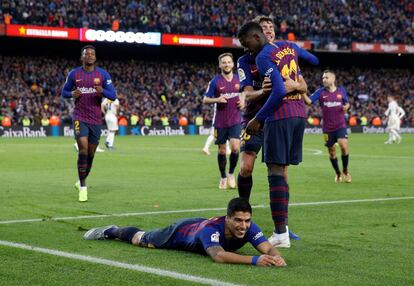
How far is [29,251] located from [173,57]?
51.8 metres

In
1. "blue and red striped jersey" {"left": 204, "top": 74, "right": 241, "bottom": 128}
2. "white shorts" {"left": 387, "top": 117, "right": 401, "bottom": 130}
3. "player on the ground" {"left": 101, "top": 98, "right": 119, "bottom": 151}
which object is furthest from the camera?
"white shorts" {"left": 387, "top": 117, "right": 401, "bottom": 130}

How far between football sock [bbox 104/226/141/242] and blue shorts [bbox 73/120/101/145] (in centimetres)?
519

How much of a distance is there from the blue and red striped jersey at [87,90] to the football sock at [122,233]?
5.24 m

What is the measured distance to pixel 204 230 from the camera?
23.0 ft

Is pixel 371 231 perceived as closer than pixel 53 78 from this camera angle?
Yes

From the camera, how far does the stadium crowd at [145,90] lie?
48.3 metres

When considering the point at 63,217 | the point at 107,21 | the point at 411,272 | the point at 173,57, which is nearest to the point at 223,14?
the point at 173,57

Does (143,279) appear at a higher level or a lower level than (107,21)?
lower

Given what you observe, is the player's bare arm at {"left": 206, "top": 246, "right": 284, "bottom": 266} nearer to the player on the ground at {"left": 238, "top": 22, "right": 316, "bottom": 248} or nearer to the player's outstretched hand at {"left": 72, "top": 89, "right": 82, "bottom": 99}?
the player on the ground at {"left": 238, "top": 22, "right": 316, "bottom": 248}

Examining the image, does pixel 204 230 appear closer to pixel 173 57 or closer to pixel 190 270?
pixel 190 270

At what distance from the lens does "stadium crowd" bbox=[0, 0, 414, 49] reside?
49625 mm

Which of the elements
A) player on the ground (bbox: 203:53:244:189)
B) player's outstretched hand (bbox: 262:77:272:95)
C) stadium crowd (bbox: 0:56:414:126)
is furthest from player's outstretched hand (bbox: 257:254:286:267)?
stadium crowd (bbox: 0:56:414:126)

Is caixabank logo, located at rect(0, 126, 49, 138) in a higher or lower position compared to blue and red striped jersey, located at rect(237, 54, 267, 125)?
lower

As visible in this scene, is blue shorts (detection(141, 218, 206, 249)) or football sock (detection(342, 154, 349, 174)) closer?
blue shorts (detection(141, 218, 206, 249))
